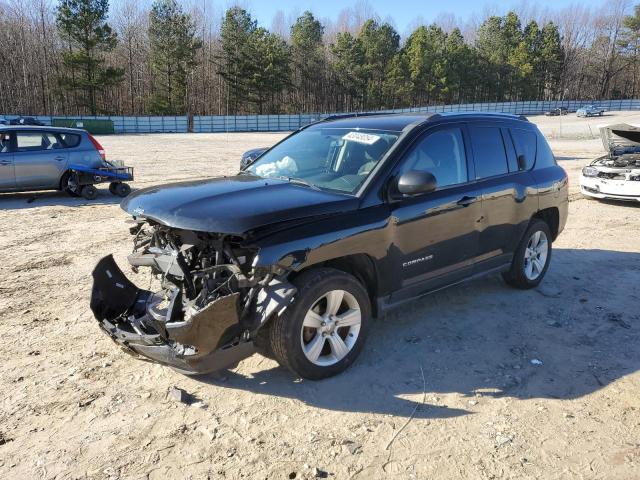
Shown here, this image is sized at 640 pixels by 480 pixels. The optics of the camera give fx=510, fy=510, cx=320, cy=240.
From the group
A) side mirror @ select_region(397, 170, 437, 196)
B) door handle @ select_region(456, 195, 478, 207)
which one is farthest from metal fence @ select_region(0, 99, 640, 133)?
side mirror @ select_region(397, 170, 437, 196)

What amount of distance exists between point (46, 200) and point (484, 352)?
420 inches

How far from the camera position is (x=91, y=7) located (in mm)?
52562

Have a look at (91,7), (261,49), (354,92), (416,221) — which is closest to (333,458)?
(416,221)

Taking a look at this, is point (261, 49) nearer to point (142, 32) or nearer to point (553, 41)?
point (142, 32)

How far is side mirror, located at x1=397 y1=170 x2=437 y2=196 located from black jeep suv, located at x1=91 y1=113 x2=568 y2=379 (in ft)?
0.04

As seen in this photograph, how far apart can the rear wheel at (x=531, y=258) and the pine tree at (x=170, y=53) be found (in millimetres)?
60750

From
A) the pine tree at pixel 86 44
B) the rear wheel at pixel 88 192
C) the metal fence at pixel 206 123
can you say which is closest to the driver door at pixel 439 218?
the rear wheel at pixel 88 192

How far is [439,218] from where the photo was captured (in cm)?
432

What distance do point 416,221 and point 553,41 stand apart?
99.4 meters

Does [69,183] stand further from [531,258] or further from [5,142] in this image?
[531,258]

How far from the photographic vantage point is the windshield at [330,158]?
4.12m

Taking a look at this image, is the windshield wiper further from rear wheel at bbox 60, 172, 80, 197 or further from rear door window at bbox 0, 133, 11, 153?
rear door window at bbox 0, 133, 11, 153

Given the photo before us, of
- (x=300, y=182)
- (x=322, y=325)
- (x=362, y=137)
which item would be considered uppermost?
(x=362, y=137)

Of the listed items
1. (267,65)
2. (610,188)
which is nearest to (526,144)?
(610,188)
